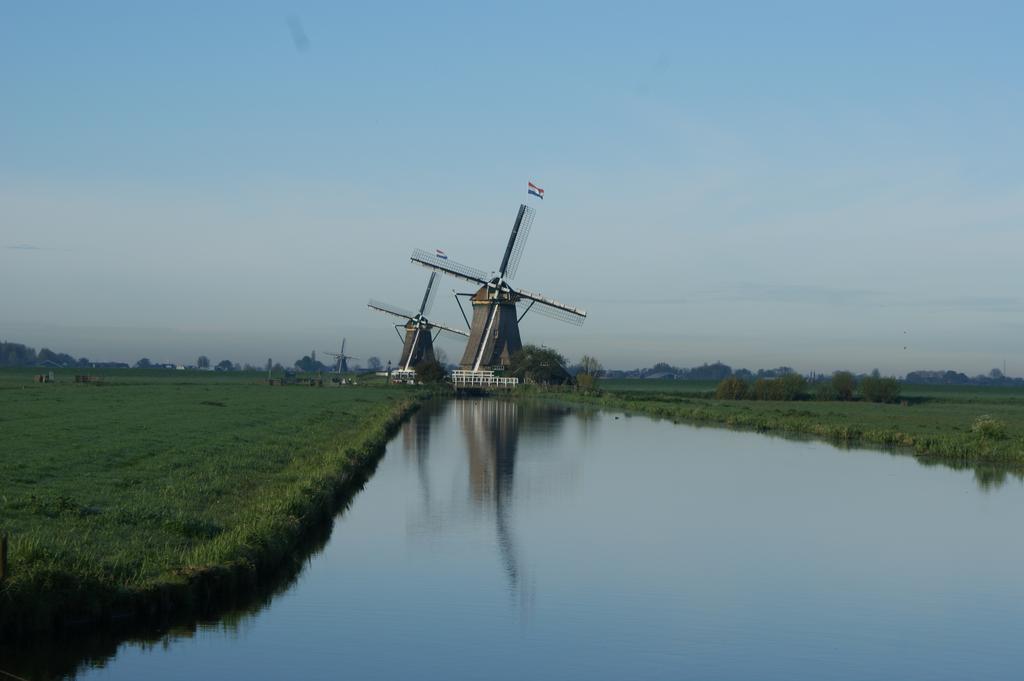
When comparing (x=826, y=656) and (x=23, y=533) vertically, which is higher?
(x=23, y=533)

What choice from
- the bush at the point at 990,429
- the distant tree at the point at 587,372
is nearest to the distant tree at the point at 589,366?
the distant tree at the point at 587,372

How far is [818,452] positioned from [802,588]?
20.1m

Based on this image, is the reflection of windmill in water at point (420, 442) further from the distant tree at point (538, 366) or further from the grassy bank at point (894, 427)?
the distant tree at point (538, 366)

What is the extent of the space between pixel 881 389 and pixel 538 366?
2322cm

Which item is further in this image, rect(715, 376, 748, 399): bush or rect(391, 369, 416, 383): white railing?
rect(391, 369, 416, 383): white railing

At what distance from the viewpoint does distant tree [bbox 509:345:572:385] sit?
7519 cm

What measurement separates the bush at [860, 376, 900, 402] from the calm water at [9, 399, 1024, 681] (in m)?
48.5

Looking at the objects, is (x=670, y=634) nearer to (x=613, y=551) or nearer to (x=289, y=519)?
(x=613, y=551)

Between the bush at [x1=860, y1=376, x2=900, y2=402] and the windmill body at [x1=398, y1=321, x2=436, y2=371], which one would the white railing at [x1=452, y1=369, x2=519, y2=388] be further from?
the bush at [x1=860, y1=376, x2=900, y2=402]

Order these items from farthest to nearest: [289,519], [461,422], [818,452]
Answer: [461,422] → [818,452] → [289,519]

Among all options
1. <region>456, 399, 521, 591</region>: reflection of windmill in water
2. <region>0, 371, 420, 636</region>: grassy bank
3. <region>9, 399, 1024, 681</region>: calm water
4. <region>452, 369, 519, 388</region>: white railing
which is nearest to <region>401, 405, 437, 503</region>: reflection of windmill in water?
<region>9, 399, 1024, 681</region>: calm water

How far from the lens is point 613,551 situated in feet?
49.6

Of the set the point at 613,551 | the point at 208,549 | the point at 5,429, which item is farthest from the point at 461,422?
the point at 208,549

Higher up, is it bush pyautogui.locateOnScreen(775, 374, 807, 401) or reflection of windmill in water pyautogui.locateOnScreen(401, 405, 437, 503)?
bush pyautogui.locateOnScreen(775, 374, 807, 401)
